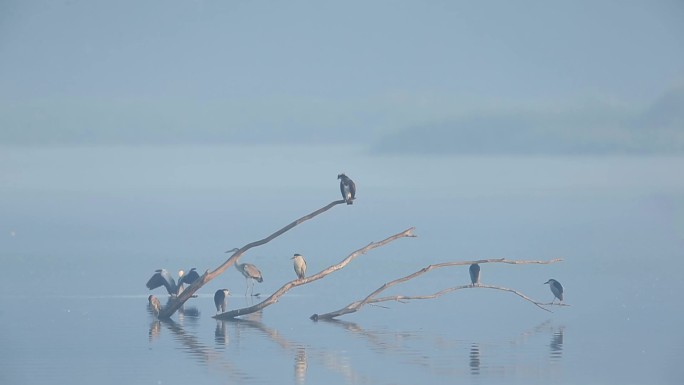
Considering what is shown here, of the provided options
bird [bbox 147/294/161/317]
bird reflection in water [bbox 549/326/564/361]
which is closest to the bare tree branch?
bird [bbox 147/294/161/317]

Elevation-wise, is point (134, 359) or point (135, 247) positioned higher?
point (135, 247)

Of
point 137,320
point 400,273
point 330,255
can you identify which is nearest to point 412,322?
point 137,320

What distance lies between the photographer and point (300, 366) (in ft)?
53.0

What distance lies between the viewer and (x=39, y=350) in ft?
57.5

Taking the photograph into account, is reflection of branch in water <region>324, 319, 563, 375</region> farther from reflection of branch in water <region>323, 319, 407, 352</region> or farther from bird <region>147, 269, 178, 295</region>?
bird <region>147, 269, 178, 295</region>

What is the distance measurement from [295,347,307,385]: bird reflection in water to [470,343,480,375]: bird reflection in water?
1.81 meters

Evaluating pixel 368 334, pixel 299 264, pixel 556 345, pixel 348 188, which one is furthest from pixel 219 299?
pixel 556 345

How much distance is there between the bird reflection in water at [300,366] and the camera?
600 inches

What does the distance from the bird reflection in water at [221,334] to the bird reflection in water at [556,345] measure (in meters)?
3.93

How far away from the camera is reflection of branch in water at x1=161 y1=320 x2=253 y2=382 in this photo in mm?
15536

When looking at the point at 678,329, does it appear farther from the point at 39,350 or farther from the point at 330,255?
the point at 330,255

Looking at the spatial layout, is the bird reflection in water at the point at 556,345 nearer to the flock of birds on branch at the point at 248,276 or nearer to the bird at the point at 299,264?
the flock of birds on branch at the point at 248,276

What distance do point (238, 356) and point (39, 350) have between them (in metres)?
2.49

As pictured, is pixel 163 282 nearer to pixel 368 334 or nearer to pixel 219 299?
pixel 219 299
